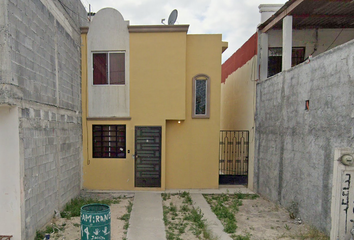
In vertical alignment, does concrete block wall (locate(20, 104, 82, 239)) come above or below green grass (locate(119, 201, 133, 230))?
above

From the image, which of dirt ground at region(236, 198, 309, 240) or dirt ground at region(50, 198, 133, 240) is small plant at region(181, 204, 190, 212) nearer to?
dirt ground at region(236, 198, 309, 240)

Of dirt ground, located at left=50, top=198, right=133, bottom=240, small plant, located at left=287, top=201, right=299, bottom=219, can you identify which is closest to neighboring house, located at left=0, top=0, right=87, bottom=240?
dirt ground, located at left=50, top=198, right=133, bottom=240

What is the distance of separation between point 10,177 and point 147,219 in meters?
2.97

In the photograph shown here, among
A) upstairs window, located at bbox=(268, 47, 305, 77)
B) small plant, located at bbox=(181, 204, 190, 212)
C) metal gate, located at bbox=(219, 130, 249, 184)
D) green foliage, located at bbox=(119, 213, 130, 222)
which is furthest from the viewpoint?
metal gate, located at bbox=(219, 130, 249, 184)

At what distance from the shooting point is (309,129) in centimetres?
501

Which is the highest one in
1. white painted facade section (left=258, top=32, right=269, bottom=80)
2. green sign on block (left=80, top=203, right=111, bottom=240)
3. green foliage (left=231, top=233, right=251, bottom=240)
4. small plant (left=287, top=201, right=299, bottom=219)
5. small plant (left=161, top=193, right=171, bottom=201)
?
white painted facade section (left=258, top=32, right=269, bottom=80)

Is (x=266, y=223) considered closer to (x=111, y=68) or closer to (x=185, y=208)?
(x=185, y=208)

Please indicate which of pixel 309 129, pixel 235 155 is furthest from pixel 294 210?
pixel 235 155

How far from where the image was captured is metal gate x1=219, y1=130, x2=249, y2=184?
830 cm

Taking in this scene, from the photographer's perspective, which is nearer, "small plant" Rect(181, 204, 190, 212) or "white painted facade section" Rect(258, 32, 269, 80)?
"small plant" Rect(181, 204, 190, 212)

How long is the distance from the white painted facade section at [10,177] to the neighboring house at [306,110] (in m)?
5.38

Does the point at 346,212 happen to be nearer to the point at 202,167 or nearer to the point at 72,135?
the point at 202,167

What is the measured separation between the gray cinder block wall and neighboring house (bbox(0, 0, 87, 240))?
585 centimetres

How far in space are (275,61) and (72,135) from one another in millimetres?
7272
